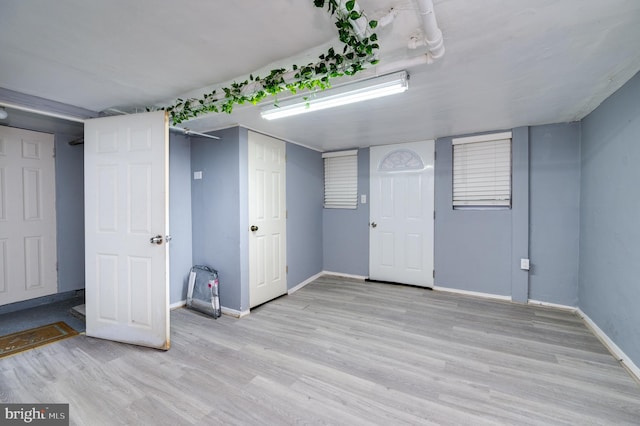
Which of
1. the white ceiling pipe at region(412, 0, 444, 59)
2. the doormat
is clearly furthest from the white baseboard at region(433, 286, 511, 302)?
the doormat

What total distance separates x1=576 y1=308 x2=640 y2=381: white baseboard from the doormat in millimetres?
4794

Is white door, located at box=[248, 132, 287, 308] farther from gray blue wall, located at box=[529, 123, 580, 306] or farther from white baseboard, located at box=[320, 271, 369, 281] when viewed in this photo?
gray blue wall, located at box=[529, 123, 580, 306]

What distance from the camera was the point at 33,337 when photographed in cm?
262

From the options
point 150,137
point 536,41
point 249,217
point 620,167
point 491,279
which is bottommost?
point 491,279

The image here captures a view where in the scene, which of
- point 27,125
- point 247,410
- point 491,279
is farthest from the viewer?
point 491,279

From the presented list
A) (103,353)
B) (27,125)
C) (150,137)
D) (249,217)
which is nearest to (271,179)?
(249,217)

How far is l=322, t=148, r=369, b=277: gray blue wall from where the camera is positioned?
4.61 metres

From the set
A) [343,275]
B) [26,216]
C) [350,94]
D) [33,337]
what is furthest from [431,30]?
[26,216]

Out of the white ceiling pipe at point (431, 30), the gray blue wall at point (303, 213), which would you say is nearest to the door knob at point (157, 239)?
the gray blue wall at point (303, 213)

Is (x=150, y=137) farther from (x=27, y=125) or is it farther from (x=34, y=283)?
(x=34, y=283)

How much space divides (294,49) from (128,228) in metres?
2.15

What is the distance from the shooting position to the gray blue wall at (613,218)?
210cm

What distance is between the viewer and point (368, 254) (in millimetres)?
4590

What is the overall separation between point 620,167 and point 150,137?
160 inches
